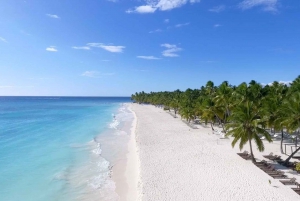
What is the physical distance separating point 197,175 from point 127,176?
6.09 metres

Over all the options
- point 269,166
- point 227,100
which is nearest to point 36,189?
point 269,166

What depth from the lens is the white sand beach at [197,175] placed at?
15.9m

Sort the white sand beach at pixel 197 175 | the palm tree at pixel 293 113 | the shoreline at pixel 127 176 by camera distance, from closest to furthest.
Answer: the white sand beach at pixel 197 175
the shoreline at pixel 127 176
the palm tree at pixel 293 113

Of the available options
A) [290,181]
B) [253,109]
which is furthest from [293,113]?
[253,109]

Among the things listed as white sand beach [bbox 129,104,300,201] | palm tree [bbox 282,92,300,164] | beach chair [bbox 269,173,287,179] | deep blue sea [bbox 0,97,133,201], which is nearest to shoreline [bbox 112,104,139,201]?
white sand beach [bbox 129,104,300,201]

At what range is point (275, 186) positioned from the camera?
16547 mm

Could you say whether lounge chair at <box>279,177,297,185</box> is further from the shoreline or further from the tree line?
the shoreline

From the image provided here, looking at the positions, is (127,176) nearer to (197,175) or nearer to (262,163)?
(197,175)

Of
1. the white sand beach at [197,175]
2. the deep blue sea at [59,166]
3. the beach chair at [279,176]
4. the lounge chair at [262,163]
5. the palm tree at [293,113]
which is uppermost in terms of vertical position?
the palm tree at [293,113]

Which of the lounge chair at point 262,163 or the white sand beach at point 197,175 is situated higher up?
the lounge chair at point 262,163

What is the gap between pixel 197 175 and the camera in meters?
19.2

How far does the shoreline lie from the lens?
1727cm

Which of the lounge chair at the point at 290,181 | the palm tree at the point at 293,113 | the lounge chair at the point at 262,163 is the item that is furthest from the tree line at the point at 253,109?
the lounge chair at the point at 290,181

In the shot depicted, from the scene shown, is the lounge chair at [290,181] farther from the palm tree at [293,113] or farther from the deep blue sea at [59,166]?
the deep blue sea at [59,166]
